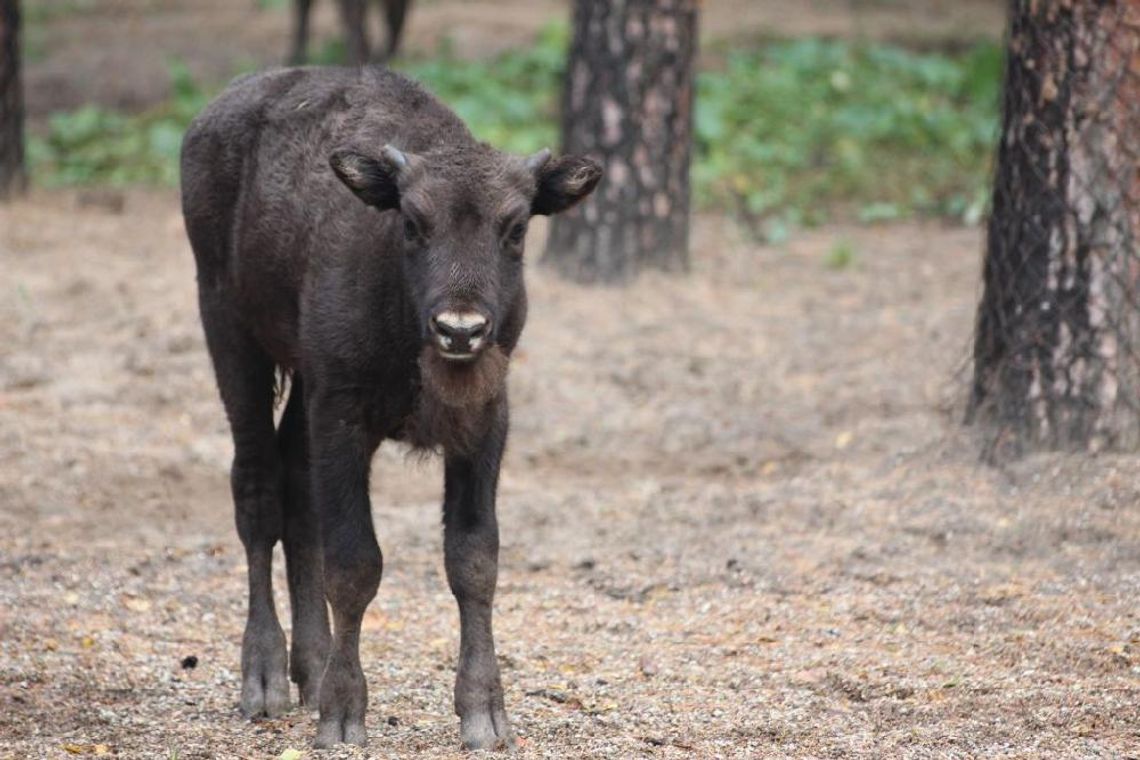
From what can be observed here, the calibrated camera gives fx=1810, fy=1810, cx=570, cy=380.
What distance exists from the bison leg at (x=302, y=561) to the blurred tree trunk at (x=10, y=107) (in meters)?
7.43

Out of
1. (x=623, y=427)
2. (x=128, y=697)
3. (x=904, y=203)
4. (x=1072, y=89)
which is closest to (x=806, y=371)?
(x=623, y=427)

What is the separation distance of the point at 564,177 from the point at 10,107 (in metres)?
8.64

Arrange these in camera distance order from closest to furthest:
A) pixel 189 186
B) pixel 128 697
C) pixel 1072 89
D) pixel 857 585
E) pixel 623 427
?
1. pixel 128 697
2. pixel 189 186
3. pixel 857 585
4. pixel 1072 89
5. pixel 623 427

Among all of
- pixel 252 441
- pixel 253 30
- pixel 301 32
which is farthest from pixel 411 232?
pixel 253 30

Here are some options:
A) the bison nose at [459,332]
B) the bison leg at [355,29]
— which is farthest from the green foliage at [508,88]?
the bison nose at [459,332]

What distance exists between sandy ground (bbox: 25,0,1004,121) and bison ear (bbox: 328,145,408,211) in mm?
12400

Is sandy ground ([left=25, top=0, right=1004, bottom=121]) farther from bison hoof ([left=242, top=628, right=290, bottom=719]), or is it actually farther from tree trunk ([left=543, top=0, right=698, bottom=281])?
bison hoof ([left=242, top=628, right=290, bottom=719])

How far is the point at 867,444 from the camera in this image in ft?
27.8

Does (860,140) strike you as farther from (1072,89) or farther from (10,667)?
(10,667)

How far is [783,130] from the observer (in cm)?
1511

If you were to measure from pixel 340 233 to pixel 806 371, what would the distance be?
194 inches

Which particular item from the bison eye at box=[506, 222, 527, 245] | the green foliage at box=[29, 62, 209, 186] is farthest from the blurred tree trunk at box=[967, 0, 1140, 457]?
the green foliage at box=[29, 62, 209, 186]

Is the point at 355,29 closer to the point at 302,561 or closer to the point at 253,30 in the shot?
the point at 253,30

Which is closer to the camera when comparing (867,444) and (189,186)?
(189,186)
